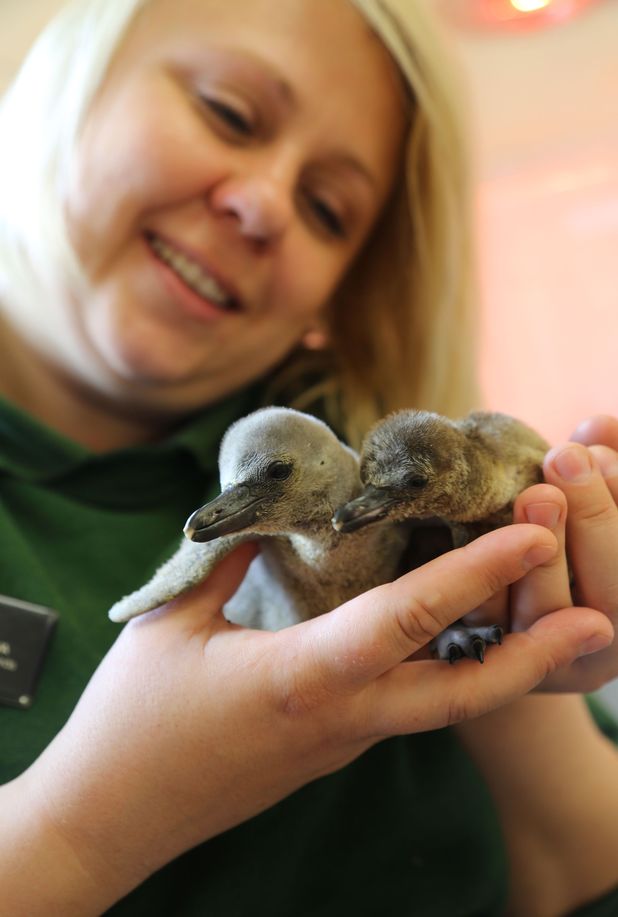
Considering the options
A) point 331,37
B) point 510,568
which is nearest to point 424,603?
point 510,568

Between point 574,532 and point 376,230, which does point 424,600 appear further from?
point 376,230

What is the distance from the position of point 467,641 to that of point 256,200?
0.60 metres

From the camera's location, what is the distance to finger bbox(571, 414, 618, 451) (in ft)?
2.22

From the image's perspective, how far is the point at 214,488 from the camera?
1.01m

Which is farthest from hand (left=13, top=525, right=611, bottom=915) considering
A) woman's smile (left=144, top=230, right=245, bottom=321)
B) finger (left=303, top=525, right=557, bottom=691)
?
woman's smile (left=144, top=230, right=245, bottom=321)

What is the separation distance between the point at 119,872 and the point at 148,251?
68 cm

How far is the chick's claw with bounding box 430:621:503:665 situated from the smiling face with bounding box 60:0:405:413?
56 cm

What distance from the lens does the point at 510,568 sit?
0.49 metres

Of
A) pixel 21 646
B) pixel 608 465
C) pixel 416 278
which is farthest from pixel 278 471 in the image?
pixel 416 278

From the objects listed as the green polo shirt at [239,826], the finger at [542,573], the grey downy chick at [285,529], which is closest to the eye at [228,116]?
the green polo shirt at [239,826]

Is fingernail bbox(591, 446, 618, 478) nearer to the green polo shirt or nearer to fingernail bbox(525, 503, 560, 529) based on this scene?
fingernail bbox(525, 503, 560, 529)

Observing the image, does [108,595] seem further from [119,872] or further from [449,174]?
[449,174]

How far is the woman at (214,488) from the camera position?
0.55 meters

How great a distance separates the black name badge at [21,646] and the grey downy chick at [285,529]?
0.22 m
